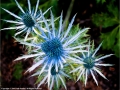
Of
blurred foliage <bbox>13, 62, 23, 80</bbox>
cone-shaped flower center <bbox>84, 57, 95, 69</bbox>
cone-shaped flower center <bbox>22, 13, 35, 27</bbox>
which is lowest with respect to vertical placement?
blurred foliage <bbox>13, 62, 23, 80</bbox>

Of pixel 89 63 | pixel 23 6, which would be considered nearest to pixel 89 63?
pixel 89 63

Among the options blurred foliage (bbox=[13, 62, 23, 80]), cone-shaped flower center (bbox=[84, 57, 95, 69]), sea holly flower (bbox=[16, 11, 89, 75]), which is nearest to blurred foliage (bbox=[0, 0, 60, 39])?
blurred foliage (bbox=[13, 62, 23, 80])

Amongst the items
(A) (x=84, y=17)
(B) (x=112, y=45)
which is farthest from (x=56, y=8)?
(B) (x=112, y=45)

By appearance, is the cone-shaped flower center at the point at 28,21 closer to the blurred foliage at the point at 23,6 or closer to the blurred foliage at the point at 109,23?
the blurred foliage at the point at 23,6

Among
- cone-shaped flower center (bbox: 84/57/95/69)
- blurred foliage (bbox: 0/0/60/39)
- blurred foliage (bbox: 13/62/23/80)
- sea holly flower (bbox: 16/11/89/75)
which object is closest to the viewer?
sea holly flower (bbox: 16/11/89/75)

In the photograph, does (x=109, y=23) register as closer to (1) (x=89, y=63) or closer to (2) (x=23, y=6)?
(2) (x=23, y=6)

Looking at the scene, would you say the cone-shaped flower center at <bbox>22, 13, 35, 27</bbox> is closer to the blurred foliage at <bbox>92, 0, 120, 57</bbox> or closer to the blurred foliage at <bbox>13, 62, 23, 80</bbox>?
the blurred foliage at <bbox>92, 0, 120, 57</bbox>

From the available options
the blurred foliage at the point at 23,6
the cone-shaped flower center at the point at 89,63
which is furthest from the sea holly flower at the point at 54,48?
the blurred foliage at the point at 23,6

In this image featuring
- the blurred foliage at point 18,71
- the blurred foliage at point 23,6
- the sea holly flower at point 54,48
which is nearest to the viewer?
the sea holly flower at point 54,48
